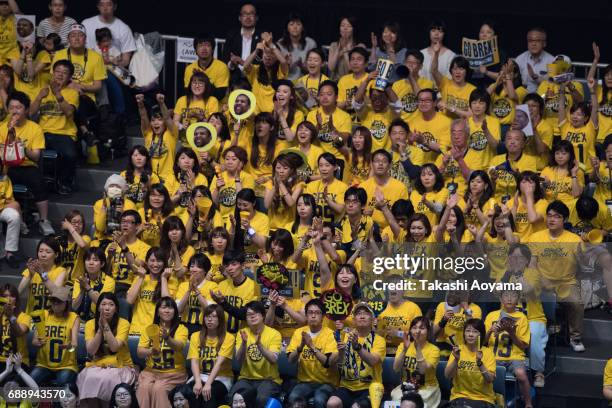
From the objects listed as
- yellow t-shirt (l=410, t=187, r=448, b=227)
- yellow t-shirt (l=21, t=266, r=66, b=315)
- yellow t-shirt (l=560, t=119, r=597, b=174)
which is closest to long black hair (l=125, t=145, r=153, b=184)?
yellow t-shirt (l=21, t=266, r=66, b=315)

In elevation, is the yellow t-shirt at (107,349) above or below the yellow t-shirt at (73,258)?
below

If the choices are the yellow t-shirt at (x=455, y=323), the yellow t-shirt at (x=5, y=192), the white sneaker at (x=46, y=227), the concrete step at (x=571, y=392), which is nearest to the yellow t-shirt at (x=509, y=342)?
the yellow t-shirt at (x=455, y=323)

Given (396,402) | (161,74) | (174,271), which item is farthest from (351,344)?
(161,74)

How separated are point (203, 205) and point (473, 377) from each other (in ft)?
11.8

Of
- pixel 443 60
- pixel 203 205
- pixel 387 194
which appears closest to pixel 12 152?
pixel 203 205

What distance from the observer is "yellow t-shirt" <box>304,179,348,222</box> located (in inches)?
688

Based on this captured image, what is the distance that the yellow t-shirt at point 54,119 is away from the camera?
19.0 metres

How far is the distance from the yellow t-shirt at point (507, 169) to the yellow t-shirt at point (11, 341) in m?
5.05

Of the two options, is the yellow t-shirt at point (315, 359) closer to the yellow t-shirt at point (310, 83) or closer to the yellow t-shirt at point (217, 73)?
the yellow t-shirt at point (310, 83)

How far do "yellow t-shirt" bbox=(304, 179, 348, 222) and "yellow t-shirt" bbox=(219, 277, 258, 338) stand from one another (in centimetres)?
122

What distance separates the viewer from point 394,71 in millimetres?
18969

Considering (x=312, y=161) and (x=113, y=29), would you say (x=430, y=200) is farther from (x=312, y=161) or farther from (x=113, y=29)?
(x=113, y=29)

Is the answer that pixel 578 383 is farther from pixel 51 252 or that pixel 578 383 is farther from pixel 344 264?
pixel 51 252

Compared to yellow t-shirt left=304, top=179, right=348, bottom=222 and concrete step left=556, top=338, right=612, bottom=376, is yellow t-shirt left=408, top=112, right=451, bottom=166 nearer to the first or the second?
yellow t-shirt left=304, top=179, right=348, bottom=222
